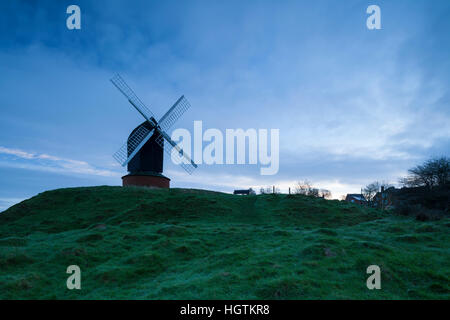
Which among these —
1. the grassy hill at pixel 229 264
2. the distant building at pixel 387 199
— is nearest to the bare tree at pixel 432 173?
the distant building at pixel 387 199

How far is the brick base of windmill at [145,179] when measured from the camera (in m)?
43.8

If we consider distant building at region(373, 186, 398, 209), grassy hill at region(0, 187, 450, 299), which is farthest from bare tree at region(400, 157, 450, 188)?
grassy hill at region(0, 187, 450, 299)

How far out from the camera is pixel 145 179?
4391 centimetres

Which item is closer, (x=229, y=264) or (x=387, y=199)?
(x=229, y=264)

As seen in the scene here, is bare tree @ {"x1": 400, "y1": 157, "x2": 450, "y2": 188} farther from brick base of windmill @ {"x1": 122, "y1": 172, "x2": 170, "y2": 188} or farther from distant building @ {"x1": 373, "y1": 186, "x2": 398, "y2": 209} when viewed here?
brick base of windmill @ {"x1": 122, "y1": 172, "x2": 170, "y2": 188}

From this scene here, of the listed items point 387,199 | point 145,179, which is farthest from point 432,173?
point 145,179

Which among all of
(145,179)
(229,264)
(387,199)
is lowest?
(229,264)

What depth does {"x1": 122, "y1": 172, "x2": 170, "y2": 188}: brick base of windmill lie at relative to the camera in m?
43.8

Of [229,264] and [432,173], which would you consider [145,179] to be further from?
[432,173]

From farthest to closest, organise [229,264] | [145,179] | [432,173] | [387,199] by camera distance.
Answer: [387,199]
[432,173]
[145,179]
[229,264]
